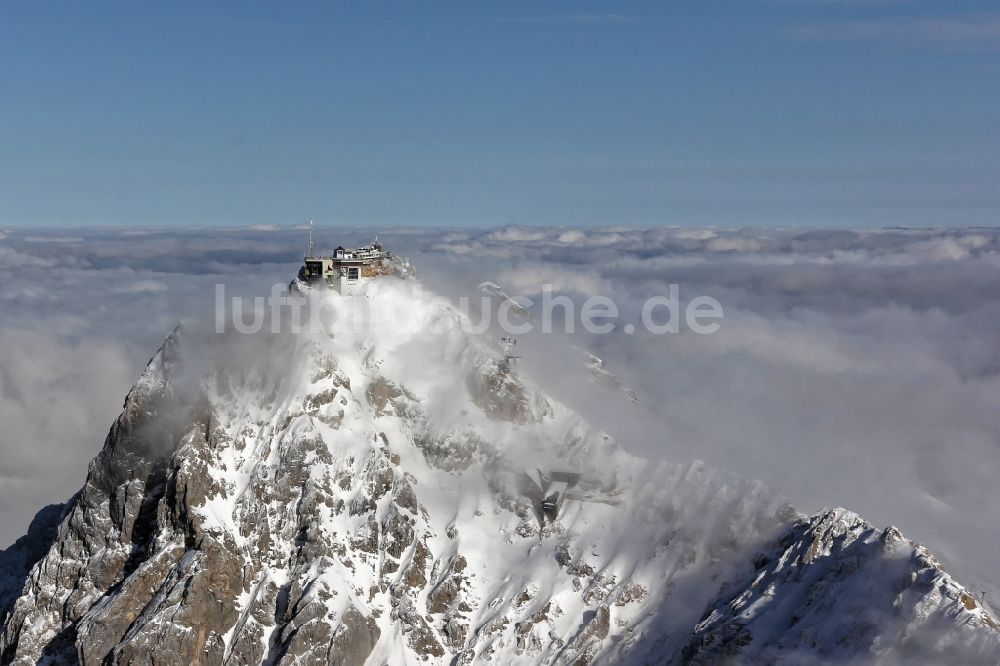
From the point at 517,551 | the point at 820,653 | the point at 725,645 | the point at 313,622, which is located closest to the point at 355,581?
the point at 313,622

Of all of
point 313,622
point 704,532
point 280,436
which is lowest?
point 313,622

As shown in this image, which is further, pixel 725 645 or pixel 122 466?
pixel 122 466

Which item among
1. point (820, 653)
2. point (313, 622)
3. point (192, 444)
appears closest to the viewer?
point (820, 653)

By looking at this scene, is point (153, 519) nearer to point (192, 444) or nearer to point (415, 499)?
point (192, 444)

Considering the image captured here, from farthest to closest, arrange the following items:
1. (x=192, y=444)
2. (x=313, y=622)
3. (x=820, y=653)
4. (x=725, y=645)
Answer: (x=192, y=444)
(x=313, y=622)
(x=725, y=645)
(x=820, y=653)

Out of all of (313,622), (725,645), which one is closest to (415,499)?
(313,622)

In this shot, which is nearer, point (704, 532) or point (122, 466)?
point (704, 532)

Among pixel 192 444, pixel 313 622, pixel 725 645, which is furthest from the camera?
pixel 192 444

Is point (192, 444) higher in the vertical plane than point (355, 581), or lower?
higher

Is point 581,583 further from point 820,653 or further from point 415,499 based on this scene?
point 820,653
